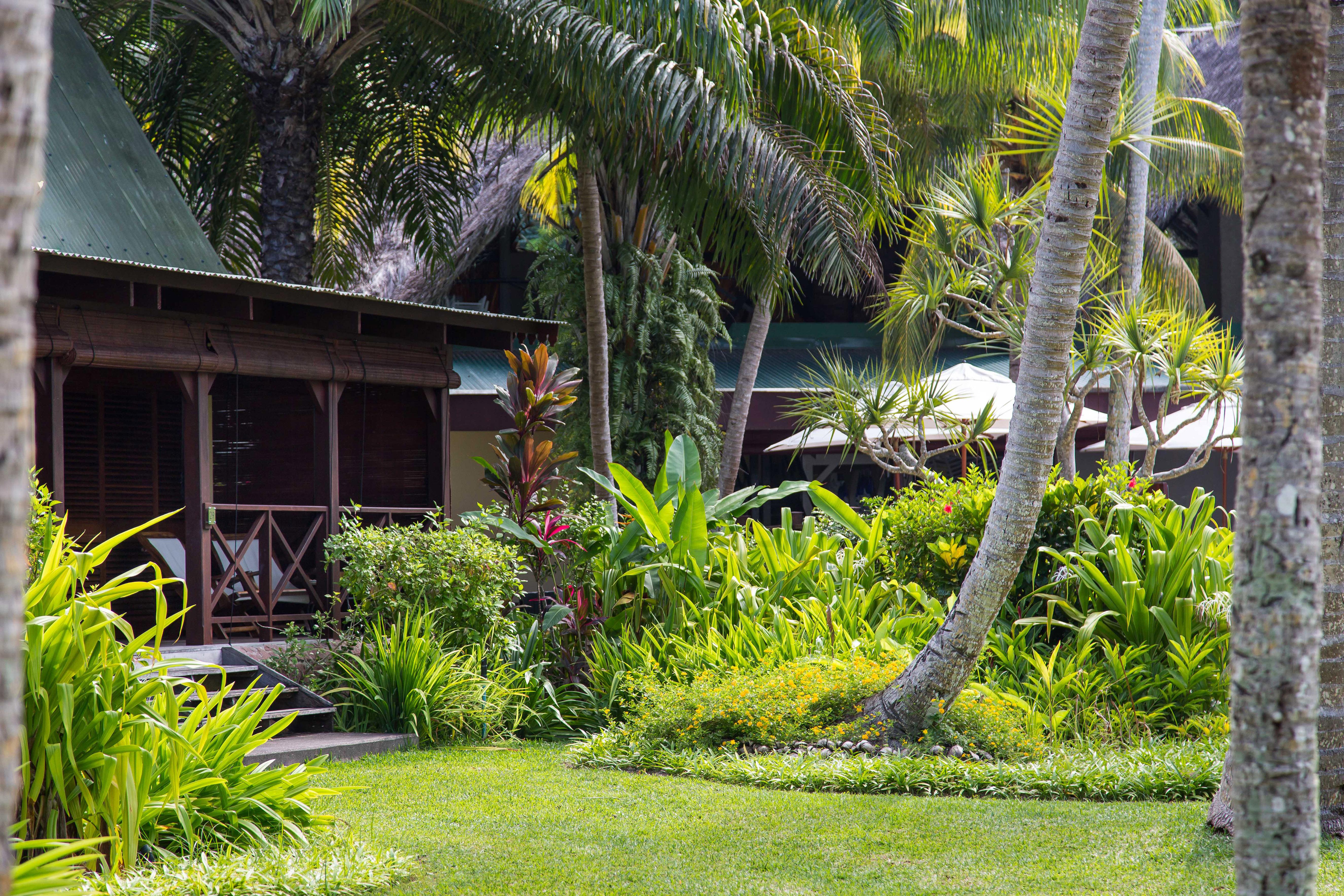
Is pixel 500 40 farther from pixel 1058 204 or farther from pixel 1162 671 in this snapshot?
pixel 1162 671

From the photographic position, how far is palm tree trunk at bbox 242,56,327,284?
10.1m

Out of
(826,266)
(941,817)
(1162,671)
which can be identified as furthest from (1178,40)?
(941,817)

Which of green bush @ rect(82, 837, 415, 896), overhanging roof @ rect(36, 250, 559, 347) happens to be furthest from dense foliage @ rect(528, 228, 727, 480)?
green bush @ rect(82, 837, 415, 896)

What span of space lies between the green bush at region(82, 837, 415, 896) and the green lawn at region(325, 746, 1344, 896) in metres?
0.17

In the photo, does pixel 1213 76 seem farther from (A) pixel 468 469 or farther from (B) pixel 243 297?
(B) pixel 243 297

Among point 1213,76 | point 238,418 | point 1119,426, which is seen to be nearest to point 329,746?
point 238,418

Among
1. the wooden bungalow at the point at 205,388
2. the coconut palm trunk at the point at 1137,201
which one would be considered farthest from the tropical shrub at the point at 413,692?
the coconut palm trunk at the point at 1137,201

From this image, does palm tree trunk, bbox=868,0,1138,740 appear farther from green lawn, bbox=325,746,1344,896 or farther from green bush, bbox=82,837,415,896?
green bush, bbox=82,837,415,896

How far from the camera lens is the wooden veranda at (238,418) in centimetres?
790

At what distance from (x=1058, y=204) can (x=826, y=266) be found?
356cm

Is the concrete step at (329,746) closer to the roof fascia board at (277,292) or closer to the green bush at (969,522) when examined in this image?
the roof fascia board at (277,292)

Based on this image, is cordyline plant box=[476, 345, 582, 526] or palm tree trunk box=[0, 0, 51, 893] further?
cordyline plant box=[476, 345, 582, 526]

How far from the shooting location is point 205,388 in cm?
864

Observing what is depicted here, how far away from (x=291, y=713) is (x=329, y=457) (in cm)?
280
